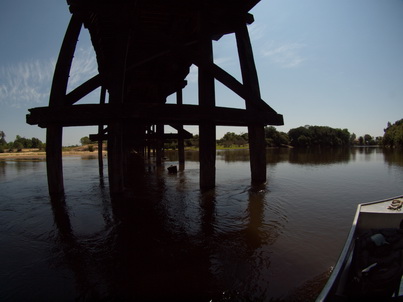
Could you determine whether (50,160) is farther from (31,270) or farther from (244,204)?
(244,204)

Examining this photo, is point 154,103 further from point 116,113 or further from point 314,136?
point 314,136

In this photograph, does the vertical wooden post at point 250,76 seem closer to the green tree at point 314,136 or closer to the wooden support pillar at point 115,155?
the wooden support pillar at point 115,155

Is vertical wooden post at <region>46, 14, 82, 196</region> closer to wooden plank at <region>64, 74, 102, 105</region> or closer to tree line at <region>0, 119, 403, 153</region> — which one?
wooden plank at <region>64, 74, 102, 105</region>

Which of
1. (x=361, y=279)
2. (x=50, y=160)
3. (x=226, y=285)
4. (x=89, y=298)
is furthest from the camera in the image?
(x=50, y=160)

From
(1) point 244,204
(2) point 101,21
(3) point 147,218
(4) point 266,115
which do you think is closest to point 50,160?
(3) point 147,218

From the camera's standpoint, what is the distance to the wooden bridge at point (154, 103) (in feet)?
15.2

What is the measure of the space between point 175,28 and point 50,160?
16.1 ft

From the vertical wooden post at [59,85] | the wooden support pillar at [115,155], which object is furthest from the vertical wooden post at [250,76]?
the vertical wooden post at [59,85]

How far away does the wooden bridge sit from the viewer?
15.2ft

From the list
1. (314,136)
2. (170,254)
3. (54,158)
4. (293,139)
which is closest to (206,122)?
(170,254)

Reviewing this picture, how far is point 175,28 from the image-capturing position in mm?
6598

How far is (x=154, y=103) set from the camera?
5105 mm

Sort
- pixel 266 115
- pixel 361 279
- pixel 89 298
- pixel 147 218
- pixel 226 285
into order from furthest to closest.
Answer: pixel 266 115 < pixel 147 218 < pixel 226 285 < pixel 89 298 < pixel 361 279

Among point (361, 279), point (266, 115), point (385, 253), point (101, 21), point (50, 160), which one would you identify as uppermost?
point (101, 21)
